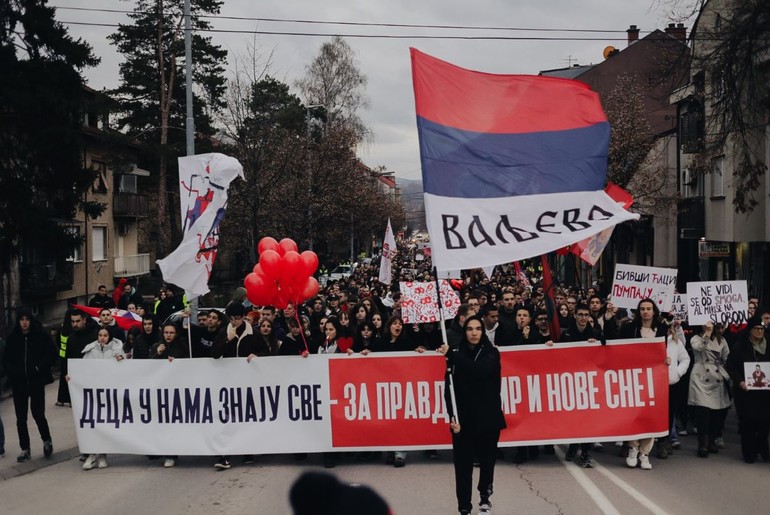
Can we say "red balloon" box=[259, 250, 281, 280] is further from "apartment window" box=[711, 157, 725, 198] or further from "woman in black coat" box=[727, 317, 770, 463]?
"apartment window" box=[711, 157, 725, 198]

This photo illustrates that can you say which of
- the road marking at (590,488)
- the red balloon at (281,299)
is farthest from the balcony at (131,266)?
the road marking at (590,488)

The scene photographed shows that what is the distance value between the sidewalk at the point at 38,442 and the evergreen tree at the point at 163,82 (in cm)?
2604

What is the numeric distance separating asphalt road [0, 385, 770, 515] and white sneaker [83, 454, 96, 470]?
81 millimetres

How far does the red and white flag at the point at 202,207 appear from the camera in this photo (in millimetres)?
10609

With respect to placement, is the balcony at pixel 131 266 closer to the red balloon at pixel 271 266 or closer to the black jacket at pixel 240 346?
the red balloon at pixel 271 266

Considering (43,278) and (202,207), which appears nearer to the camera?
(202,207)

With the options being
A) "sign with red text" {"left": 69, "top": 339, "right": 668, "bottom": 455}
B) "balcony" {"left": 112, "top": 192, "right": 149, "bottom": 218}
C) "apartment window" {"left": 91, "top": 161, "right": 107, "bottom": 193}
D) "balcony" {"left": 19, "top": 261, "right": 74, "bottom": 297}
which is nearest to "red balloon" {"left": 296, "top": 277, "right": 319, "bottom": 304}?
"sign with red text" {"left": 69, "top": 339, "right": 668, "bottom": 455}

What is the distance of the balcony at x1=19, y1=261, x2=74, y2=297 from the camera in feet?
117

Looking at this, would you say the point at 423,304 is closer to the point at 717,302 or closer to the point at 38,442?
the point at 717,302

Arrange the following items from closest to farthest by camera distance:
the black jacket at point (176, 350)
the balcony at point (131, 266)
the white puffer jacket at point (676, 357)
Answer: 1. the white puffer jacket at point (676, 357)
2. the black jacket at point (176, 350)
3. the balcony at point (131, 266)

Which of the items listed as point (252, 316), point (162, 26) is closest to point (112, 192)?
point (162, 26)

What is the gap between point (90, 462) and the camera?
9820mm

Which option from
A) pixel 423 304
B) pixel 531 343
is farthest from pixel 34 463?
pixel 531 343

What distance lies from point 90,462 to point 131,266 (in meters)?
41.0
